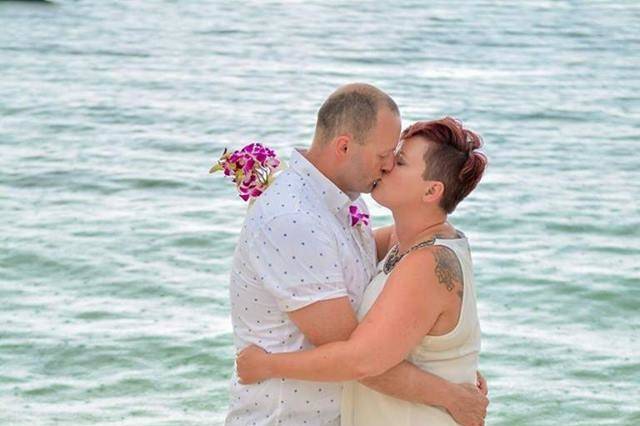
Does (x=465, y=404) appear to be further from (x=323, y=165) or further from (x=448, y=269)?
(x=323, y=165)

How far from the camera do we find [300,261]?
3.42 m

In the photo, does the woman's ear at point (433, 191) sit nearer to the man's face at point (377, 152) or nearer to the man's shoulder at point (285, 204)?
the man's face at point (377, 152)

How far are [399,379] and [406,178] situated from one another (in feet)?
1.57

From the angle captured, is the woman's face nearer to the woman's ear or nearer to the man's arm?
the woman's ear

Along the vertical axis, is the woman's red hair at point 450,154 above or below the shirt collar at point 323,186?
above

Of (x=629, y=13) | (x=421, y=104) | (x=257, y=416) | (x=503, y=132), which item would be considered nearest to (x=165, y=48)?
(x=421, y=104)

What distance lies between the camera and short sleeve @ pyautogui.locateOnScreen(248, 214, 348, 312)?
341cm

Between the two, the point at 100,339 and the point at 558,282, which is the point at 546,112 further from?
the point at 100,339

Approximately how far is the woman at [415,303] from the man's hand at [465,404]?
0.03 meters

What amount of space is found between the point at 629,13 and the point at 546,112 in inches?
284

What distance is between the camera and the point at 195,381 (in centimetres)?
716

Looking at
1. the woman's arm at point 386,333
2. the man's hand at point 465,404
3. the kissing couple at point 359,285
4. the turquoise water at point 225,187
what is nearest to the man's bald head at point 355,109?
the kissing couple at point 359,285

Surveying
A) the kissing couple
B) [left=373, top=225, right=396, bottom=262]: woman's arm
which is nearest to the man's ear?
the kissing couple

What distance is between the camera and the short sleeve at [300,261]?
3412mm
